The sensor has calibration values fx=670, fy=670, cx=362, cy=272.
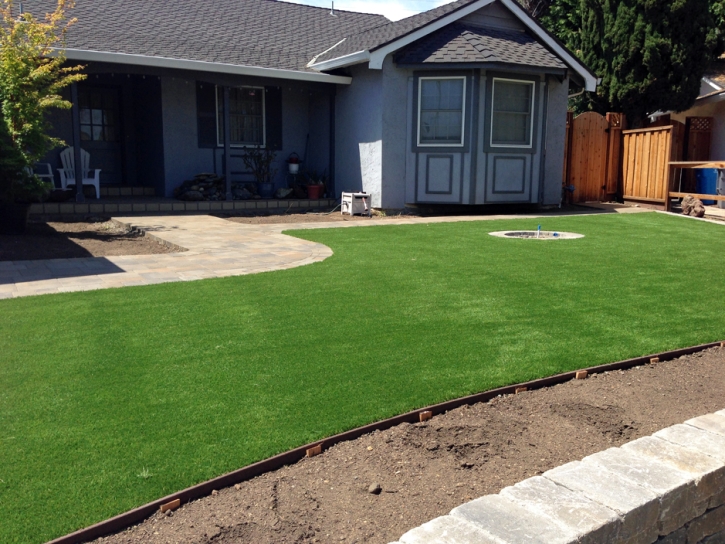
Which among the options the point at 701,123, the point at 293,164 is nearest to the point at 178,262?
the point at 293,164

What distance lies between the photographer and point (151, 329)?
5227 mm

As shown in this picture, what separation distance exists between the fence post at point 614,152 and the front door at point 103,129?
1197 cm

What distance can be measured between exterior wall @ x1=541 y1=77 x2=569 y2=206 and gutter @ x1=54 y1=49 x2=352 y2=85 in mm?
4590

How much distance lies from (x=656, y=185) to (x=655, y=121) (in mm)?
6112

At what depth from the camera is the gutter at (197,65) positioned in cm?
1227

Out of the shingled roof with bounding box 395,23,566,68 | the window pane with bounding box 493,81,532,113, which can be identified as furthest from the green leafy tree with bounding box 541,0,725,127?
the window pane with bounding box 493,81,532,113

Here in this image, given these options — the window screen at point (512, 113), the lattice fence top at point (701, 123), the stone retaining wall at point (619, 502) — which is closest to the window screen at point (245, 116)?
the window screen at point (512, 113)

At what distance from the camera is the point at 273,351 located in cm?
481

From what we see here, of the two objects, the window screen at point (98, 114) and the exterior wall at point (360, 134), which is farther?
the window screen at point (98, 114)

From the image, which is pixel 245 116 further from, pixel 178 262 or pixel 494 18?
pixel 178 262

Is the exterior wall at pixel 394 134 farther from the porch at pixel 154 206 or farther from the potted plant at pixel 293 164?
the potted plant at pixel 293 164

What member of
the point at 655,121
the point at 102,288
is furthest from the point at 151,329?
the point at 655,121

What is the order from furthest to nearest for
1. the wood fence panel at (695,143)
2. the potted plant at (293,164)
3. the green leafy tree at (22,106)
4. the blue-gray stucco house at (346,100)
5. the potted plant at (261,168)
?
the wood fence panel at (695,143) < the potted plant at (293,164) < the potted plant at (261,168) < the blue-gray stucco house at (346,100) < the green leafy tree at (22,106)

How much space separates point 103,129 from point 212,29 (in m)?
3.61
